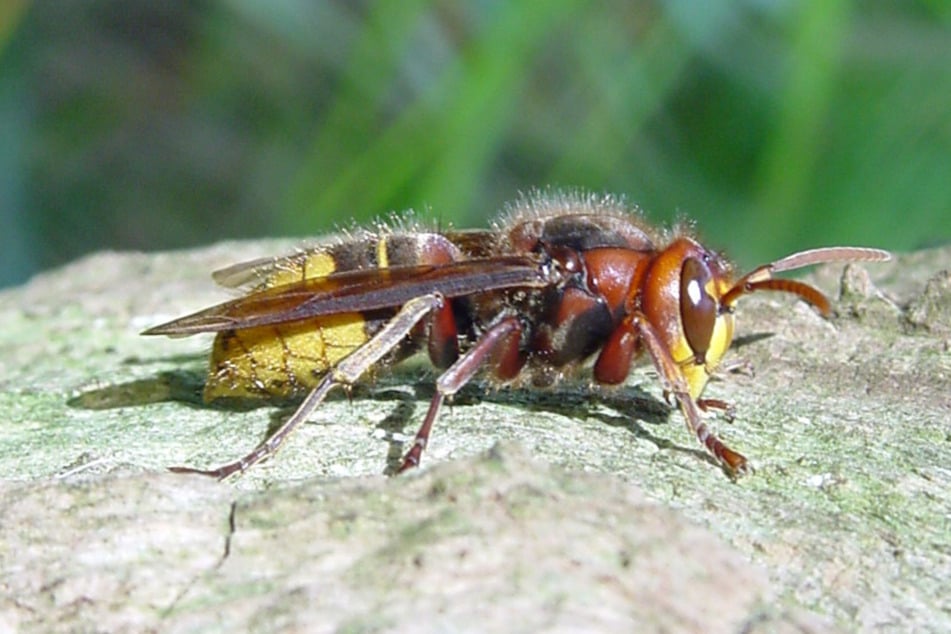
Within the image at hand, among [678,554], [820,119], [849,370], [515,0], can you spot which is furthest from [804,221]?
[678,554]

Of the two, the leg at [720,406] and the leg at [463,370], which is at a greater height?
the leg at [720,406]

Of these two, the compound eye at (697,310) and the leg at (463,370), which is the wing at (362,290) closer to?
the leg at (463,370)

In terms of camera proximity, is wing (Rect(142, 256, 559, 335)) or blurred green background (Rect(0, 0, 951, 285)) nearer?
wing (Rect(142, 256, 559, 335))

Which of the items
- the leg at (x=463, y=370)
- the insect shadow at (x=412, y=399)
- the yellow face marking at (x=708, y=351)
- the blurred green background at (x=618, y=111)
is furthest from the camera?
the blurred green background at (x=618, y=111)

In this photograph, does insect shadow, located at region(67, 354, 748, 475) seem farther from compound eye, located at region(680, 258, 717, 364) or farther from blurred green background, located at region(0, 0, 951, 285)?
blurred green background, located at region(0, 0, 951, 285)

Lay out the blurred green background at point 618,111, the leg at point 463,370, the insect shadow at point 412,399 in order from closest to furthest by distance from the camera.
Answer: the leg at point 463,370
the insect shadow at point 412,399
the blurred green background at point 618,111

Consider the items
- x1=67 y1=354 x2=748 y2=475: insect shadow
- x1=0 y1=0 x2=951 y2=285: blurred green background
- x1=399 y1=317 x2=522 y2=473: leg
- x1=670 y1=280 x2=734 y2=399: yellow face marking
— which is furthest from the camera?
x1=0 y1=0 x2=951 y2=285: blurred green background

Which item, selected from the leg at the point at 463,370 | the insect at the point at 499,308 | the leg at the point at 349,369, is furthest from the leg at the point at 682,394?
the leg at the point at 349,369

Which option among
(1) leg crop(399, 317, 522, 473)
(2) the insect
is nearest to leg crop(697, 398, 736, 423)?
(2) the insect
